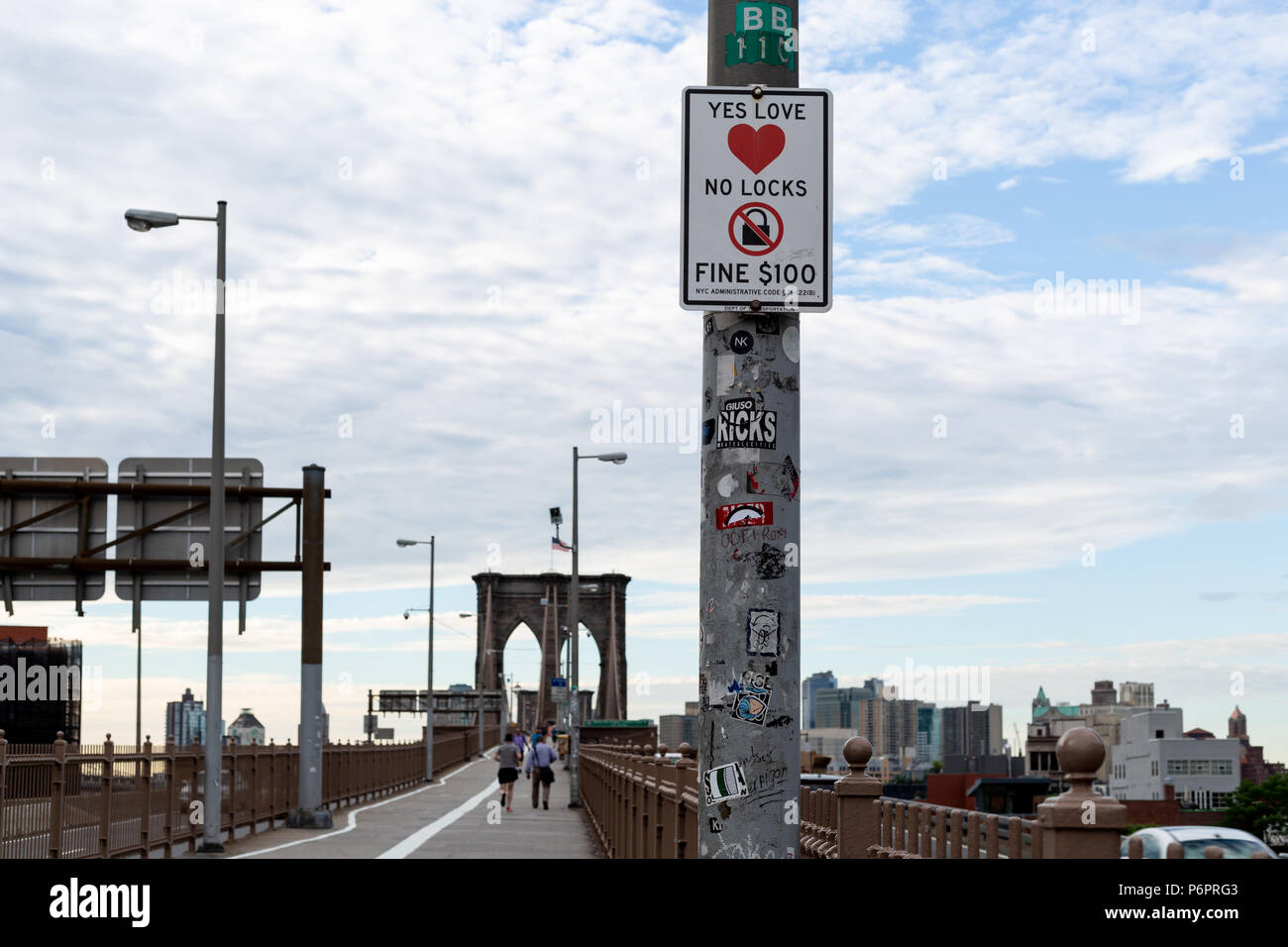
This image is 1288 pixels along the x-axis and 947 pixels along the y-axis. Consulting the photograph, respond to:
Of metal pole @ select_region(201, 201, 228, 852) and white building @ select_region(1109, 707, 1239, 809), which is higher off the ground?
metal pole @ select_region(201, 201, 228, 852)

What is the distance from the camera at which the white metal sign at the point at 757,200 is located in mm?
4270

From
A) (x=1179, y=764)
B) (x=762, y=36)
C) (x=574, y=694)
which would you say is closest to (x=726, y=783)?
(x=762, y=36)

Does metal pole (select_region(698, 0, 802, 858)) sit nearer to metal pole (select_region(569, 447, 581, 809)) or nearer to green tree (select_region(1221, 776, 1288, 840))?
metal pole (select_region(569, 447, 581, 809))

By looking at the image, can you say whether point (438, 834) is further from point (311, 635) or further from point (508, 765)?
point (508, 765)

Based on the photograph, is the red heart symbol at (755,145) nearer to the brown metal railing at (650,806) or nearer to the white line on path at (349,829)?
the brown metal railing at (650,806)

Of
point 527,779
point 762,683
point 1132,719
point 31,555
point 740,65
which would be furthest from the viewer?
point 1132,719

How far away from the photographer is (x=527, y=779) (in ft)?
193

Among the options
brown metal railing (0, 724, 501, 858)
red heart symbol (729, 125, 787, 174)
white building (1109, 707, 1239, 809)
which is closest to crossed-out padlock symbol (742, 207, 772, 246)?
red heart symbol (729, 125, 787, 174)

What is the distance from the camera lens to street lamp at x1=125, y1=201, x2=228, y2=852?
23312 millimetres

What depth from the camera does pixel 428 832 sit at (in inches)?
1042

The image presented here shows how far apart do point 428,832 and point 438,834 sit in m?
0.53
